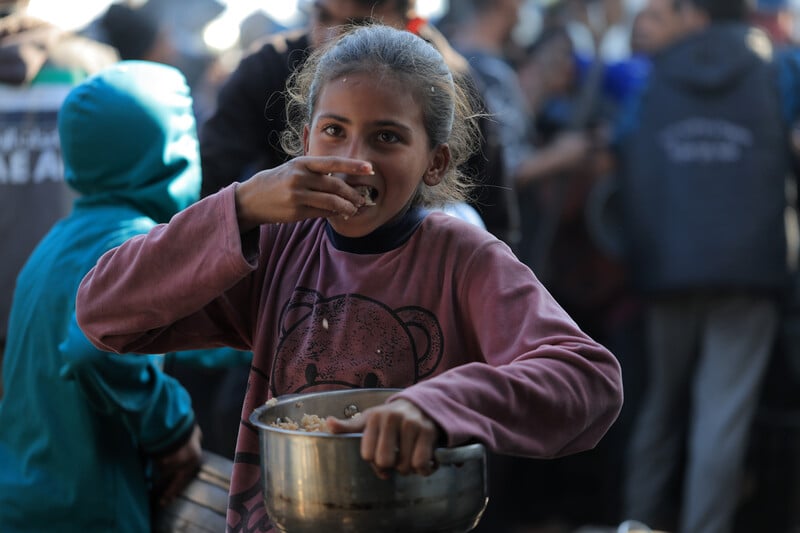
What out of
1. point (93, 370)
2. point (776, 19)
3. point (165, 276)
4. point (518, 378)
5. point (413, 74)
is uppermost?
point (776, 19)

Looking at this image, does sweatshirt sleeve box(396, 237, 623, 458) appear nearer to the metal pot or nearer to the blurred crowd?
the metal pot

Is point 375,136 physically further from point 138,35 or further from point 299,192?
point 138,35

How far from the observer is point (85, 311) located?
76.0 inches

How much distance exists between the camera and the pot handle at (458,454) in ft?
5.02

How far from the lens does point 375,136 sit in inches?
76.4

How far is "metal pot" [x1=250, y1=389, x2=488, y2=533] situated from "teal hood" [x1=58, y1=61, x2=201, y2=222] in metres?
1.35

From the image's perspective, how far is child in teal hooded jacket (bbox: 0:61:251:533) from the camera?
2.71 meters

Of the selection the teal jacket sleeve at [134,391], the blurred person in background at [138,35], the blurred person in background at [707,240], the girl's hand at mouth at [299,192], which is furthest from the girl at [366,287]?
the blurred person in background at [138,35]

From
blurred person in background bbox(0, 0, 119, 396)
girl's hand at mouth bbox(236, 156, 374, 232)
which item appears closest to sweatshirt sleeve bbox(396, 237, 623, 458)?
girl's hand at mouth bbox(236, 156, 374, 232)

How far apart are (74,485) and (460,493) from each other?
4.62 ft

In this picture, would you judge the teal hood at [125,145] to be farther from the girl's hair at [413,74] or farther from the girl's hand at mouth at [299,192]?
the girl's hand at mouth at [299,192]

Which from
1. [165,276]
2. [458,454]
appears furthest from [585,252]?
[458,454]

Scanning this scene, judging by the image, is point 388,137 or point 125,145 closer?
point 388,137

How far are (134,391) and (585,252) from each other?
344 centimetres
